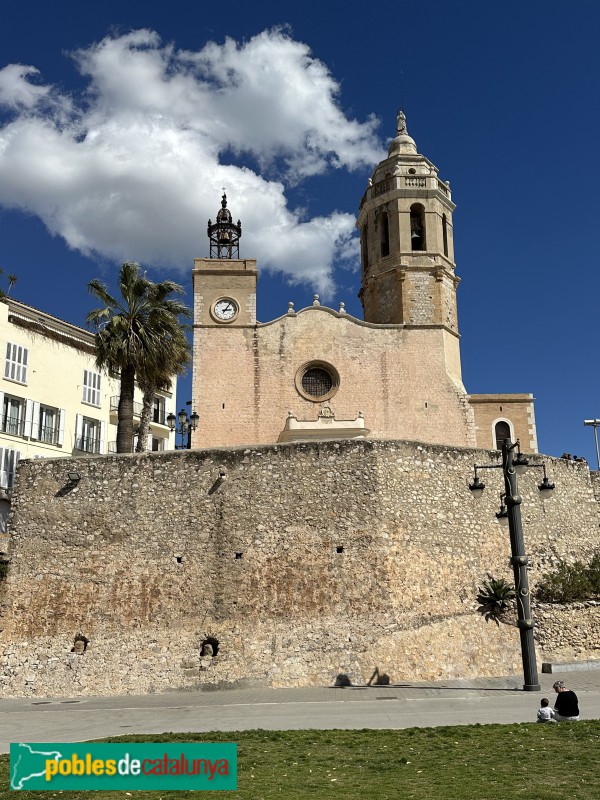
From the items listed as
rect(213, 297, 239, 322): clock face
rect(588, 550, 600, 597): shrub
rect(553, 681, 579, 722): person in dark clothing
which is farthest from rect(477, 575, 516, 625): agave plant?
rect(213, 297, 239, 322): clock face

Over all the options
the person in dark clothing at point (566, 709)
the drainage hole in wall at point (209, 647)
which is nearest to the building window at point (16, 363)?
the drainage hole in wall at point (209, 647)

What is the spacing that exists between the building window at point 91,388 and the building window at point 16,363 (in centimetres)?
340

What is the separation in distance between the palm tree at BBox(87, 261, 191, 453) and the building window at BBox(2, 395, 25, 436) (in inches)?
293

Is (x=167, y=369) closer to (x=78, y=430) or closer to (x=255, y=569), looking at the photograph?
(x=255, y=569)

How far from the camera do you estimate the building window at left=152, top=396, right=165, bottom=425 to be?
3777cm

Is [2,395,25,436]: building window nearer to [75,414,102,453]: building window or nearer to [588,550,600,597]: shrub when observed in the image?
[75,414,102,453]: building window

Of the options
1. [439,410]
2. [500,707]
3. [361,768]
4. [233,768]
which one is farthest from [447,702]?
[439,410]

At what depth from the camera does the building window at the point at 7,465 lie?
2802 cm

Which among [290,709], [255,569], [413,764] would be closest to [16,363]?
[255,569]

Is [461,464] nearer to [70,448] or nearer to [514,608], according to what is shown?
[514,608]

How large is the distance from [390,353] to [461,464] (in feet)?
36.1

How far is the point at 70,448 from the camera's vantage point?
104 feet

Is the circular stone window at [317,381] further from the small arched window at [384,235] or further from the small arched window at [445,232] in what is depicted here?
the small arched window at [445,232]

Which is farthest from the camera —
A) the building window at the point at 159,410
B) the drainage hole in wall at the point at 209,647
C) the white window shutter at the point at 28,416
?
the building window at the point at 159,410
